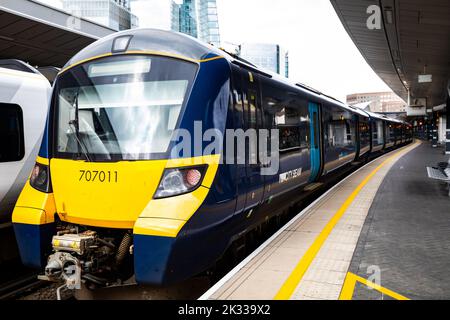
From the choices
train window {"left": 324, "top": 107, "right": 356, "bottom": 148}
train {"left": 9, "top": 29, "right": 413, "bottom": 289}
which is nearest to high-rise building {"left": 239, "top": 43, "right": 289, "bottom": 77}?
train window {"left": 324, "top": 107, "right": 356, "bottom": 148}

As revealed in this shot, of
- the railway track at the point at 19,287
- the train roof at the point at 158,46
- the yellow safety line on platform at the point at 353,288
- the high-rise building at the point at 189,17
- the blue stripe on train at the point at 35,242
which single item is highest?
the high-rise building at the point at 189,17

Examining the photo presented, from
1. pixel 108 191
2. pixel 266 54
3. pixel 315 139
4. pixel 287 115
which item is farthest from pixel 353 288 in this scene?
pixel 266 54

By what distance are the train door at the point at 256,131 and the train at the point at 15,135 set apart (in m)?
3.85

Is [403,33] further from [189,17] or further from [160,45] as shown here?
[189,17]

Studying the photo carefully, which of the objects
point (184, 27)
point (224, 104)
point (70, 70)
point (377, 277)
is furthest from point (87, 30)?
point (184, 27)

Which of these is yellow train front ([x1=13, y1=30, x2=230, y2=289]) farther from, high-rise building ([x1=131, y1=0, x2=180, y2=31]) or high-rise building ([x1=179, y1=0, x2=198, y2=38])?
high-rise building ([x1=179, y1=0, x2=198, y2=38])

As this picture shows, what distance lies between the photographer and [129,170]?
3.95 m

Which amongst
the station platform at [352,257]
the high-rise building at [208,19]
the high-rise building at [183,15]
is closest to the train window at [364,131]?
the station platform at [352,257]

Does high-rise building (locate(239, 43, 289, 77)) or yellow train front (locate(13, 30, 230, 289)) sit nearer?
yellow train front (locate(13, 30, 230, 289))

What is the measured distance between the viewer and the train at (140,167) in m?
3.80

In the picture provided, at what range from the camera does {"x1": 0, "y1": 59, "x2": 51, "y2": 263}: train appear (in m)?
6.23

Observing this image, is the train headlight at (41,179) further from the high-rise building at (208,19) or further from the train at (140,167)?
the high-rise building at (208,19)

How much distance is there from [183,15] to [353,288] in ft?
405

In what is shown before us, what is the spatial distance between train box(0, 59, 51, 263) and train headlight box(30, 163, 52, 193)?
1.89 m
